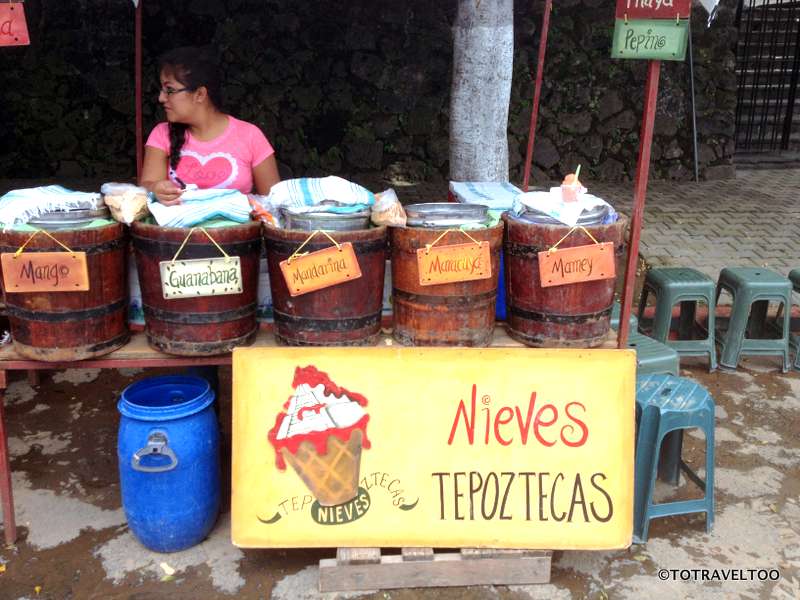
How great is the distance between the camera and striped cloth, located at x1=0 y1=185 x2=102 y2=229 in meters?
2.41

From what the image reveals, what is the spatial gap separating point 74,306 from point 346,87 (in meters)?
6.71

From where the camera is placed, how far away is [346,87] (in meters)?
8.69

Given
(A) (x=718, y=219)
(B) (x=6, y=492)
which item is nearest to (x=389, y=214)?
(B) (x=6, y=492)

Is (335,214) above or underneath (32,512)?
above

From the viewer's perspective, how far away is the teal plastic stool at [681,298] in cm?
443

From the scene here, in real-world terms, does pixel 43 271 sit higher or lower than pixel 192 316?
higher

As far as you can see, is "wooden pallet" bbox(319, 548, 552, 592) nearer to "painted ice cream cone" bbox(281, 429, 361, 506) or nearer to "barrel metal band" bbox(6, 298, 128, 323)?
"painted ice cream cone" bbox(281, 429, 361, 506)

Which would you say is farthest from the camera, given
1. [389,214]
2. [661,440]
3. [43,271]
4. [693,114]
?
[693,114]

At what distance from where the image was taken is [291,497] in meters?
2.65

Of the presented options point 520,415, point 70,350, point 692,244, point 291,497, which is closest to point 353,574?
point 291,497

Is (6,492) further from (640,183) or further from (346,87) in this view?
(346,87)

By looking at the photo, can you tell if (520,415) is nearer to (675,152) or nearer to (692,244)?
(692,244)

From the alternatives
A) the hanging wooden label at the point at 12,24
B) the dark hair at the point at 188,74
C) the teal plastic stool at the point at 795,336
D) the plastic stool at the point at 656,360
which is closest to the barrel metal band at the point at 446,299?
the dark hair at the point at 188,74

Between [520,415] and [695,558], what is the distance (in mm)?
914
